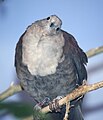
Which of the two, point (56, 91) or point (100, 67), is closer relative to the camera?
point (56, 91)

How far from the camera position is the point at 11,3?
3.21 ft

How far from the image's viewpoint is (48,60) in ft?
2.20

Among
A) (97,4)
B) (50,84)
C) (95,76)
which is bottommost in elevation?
(95,76)

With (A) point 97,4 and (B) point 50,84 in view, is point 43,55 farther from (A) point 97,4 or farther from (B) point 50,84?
→ (A) point 97,4

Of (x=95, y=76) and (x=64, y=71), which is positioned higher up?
(x=64, y=71)

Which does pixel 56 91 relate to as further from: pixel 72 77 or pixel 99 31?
pixel 99 31

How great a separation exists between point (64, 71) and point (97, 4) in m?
0.43

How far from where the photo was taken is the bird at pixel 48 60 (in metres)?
0.67

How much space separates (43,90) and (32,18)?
0.36 m

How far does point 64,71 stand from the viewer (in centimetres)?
72

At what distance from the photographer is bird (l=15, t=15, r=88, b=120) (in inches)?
26.2

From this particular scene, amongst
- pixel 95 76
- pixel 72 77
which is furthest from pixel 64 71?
pixel 95 76

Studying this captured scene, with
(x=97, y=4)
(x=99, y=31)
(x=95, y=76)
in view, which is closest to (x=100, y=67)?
(x=95, y=76)

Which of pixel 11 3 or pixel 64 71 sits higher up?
pixel 11 3
